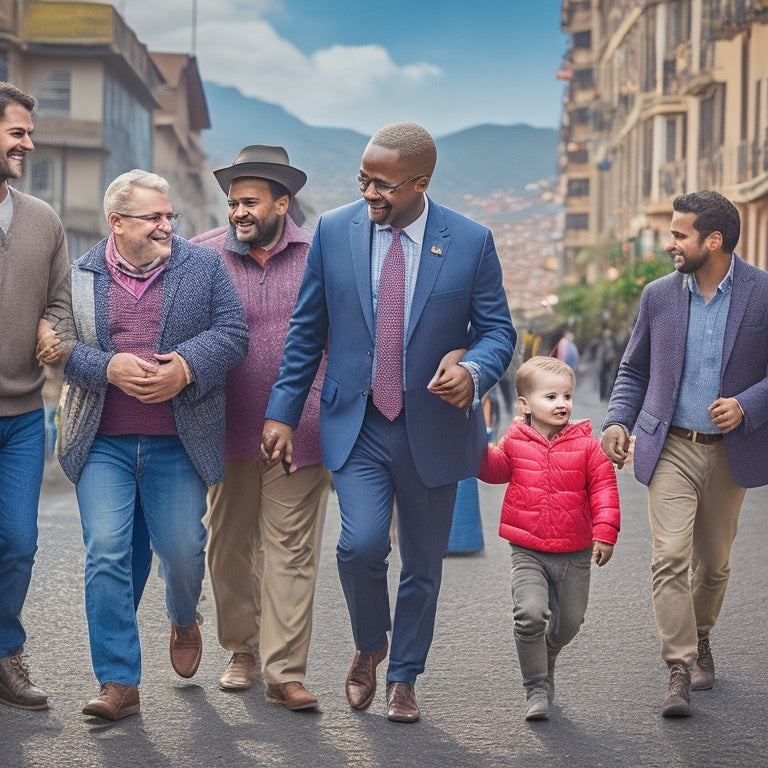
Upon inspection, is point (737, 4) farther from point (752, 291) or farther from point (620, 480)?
point (752, 291)

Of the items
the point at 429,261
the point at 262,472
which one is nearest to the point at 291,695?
the point at 262,472

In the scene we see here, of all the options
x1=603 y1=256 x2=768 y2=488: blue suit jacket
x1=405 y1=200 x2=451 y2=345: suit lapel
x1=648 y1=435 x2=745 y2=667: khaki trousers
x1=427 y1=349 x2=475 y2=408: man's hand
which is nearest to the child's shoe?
x1=648 y1=435 x2=745 y2=667: khaki trousers

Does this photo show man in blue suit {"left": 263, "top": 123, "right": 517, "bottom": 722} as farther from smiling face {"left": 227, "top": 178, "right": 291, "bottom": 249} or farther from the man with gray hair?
smiling face {"left": 227, "top": 178, "right": 291, "bottom": 249}

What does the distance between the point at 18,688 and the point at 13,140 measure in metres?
2.09

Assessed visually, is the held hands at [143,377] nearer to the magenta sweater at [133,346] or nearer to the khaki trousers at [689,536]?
the magenta sweater at [133,346]

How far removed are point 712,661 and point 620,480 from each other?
9508mm

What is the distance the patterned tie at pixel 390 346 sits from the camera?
5.85 meters

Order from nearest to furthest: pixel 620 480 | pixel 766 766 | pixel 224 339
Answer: pixel 766 766, pixel 224 339, pixel 620 480

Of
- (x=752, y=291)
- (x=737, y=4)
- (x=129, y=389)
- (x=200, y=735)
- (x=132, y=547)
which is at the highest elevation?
(x=737, y=4)

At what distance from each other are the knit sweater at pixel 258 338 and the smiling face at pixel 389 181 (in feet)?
2.62

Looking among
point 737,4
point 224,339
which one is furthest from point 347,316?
point 737,4

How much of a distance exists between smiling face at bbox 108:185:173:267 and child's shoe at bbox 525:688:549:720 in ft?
7.13

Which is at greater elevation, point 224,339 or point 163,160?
point 163,160

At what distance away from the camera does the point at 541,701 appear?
5898mm
